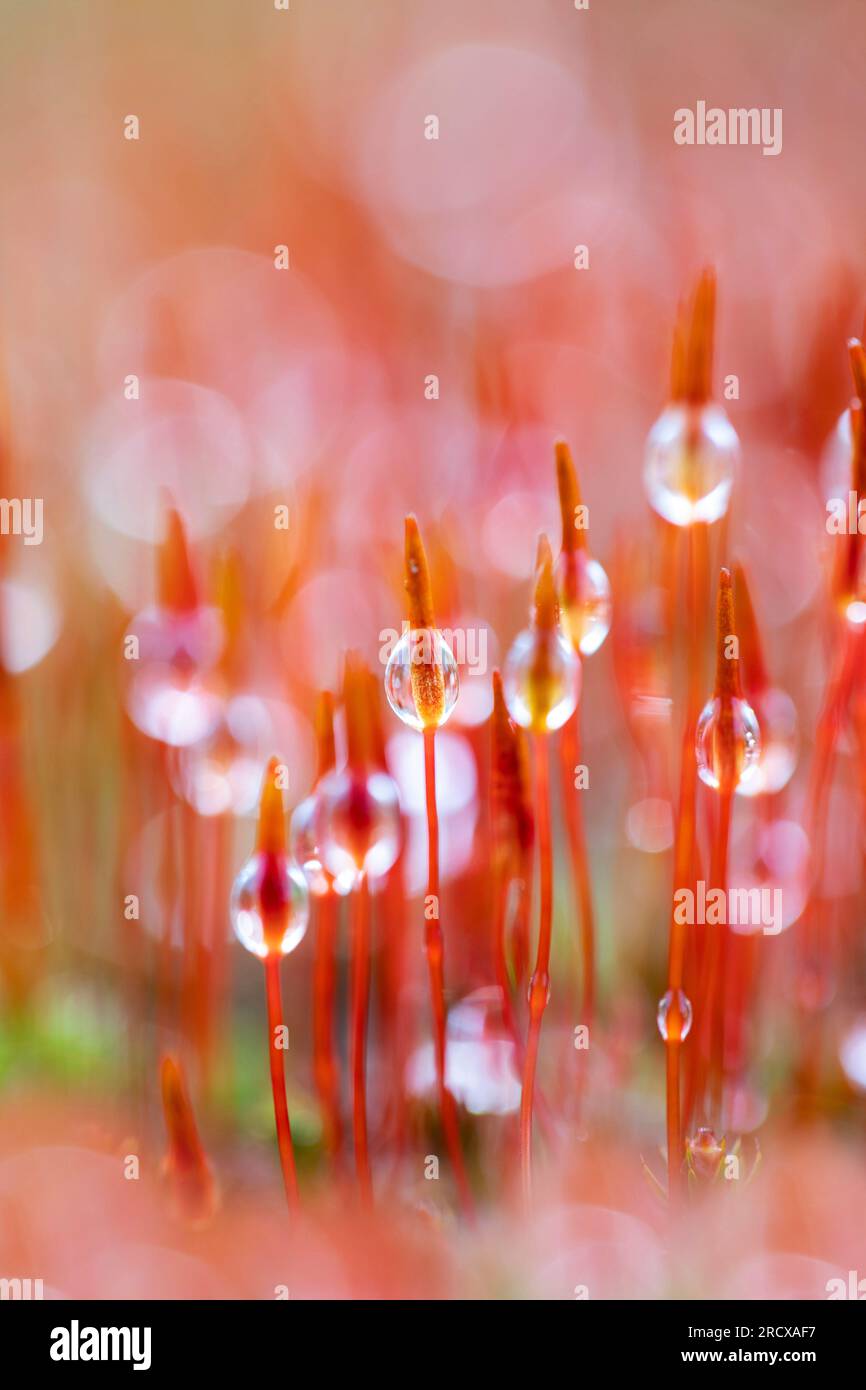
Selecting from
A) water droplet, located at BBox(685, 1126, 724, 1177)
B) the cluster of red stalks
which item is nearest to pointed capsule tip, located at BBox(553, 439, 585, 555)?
the cluster of red stalks

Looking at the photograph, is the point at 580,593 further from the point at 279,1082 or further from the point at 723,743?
the point at 279,1082

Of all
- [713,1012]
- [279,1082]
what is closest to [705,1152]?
[713,1012]

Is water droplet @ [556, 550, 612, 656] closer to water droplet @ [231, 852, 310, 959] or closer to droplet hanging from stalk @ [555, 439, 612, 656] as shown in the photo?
droplet hanging from stalk @ [555, 439, 612, 656]

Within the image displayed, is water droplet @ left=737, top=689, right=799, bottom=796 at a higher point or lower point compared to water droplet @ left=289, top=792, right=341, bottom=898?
higher

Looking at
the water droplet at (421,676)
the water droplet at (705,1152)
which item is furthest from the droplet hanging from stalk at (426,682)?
the water droplet at (705,1152)

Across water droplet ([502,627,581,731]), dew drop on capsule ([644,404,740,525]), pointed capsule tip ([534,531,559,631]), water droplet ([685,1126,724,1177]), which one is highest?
dew drop on capsule ([644,404,740,525])

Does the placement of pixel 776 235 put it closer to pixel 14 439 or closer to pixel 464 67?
pixel 464 67
